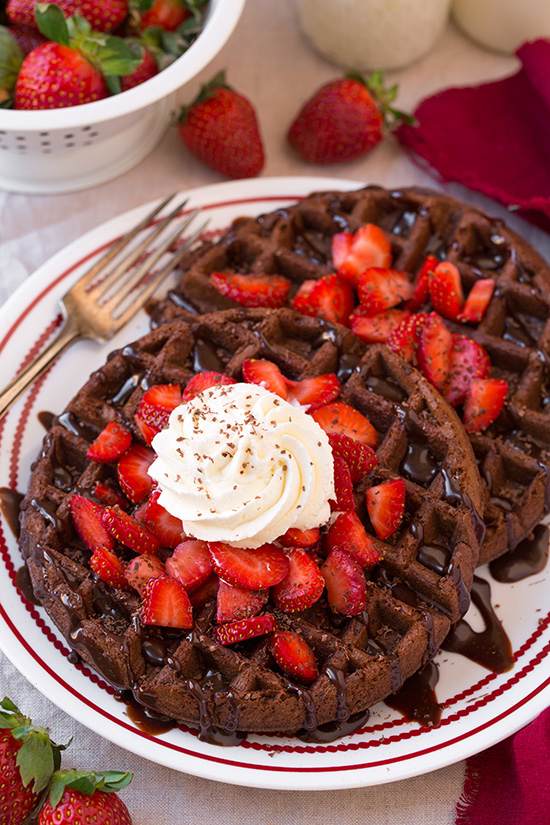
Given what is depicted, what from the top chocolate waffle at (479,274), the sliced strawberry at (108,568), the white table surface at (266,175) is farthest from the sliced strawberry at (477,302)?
the sliced strawberry at (108,568)

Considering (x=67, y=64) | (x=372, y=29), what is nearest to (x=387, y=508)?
(x=67, y=64)

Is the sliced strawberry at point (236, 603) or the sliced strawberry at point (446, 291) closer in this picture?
the sliced strawberry at point (236, 603)

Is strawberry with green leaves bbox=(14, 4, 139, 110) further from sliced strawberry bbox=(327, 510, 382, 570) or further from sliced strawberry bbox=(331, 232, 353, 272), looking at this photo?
sliced strawberry bbox=(327, 510, 382, 570)

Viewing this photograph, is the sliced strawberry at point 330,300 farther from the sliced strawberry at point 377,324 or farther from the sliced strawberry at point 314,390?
the sliced strawberry at point 314,390

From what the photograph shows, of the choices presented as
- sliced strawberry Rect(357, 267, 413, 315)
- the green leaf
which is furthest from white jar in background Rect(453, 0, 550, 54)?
the green leaf

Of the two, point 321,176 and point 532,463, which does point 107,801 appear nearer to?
point 532,463

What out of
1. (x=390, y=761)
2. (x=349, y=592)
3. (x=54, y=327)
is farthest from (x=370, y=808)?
(x=54, y=327)
